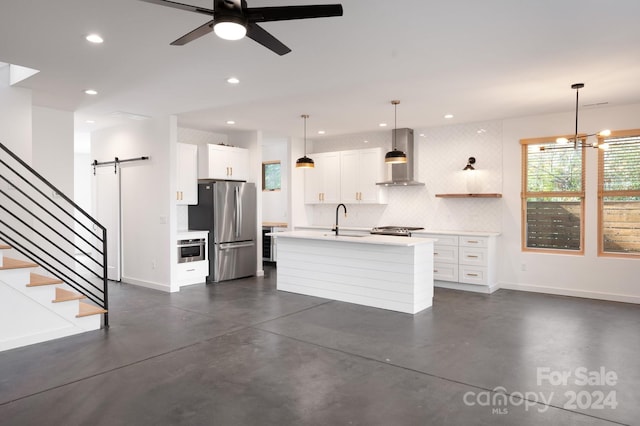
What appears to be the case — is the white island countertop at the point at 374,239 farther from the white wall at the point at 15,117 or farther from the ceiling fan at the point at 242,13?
the white wall at the point at 15,117

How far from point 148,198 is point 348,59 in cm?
445

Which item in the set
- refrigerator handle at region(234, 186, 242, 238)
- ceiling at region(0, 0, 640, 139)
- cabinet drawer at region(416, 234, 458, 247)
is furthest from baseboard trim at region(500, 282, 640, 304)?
refrigerator handle at region(234, 186, 242, 238)

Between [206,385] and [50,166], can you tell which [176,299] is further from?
[206,385]

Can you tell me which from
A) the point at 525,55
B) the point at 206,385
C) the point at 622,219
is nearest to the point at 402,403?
the point at 206,385

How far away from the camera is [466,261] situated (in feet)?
21.2

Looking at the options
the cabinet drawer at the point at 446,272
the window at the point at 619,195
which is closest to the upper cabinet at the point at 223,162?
the cabinet drawer at the point at 446,272

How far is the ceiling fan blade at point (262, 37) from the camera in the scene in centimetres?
244

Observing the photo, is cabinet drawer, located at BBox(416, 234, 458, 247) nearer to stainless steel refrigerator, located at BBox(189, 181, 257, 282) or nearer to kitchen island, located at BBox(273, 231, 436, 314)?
kitchen island, located at BBox(273, 231, 436, 314)

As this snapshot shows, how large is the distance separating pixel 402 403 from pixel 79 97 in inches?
207

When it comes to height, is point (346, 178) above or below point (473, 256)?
above

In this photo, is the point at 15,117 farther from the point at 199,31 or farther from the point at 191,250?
the point at 199,31

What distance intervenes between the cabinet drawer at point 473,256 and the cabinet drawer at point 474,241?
0.06 m

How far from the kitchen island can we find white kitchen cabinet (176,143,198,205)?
190cm

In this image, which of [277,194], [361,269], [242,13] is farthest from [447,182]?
[242,13]
